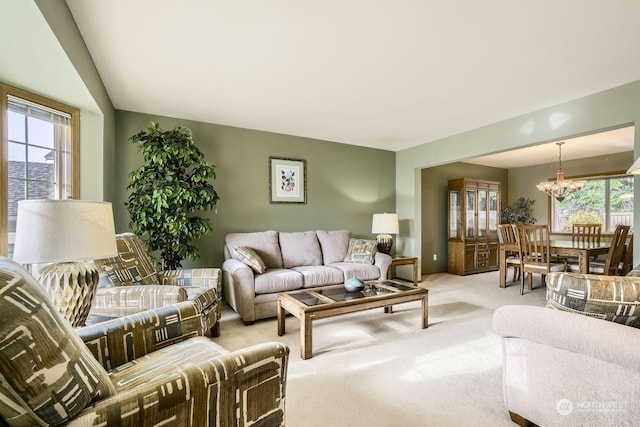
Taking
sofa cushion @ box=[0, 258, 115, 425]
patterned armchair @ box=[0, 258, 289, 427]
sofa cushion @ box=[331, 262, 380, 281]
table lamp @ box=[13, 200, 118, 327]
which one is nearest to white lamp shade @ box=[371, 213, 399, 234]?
sofa cushion @ box=[331, 262, 380, 281]

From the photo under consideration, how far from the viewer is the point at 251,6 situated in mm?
1752

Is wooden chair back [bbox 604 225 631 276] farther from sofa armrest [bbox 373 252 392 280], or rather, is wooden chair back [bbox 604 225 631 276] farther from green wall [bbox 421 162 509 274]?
sofa armrest [bbox 373 252 392 280]

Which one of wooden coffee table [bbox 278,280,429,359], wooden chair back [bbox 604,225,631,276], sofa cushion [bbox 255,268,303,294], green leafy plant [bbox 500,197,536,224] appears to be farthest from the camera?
green leafy plant [bbox 500,197,536,224]

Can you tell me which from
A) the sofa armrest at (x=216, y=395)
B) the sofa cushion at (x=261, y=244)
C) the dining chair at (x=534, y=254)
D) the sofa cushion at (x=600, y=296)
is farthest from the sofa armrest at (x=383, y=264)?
the sofa armrest at (x=216, y=395)

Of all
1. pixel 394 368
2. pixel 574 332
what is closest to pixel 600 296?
pixel 574 332

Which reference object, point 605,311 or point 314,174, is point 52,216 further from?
point 314,174

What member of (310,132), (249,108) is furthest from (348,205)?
(249,108)

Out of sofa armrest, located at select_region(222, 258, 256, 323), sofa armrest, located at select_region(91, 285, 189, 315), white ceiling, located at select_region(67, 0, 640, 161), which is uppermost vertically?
white ceiling, located at select_region(67, 0, 640, 161)

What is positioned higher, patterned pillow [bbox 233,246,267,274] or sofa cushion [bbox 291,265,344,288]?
patterned pillow [bbox 233,246,267,274]

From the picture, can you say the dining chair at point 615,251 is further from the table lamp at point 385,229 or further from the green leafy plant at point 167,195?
the green leafy plant at point 167,195

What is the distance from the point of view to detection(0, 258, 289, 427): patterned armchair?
0.65 meters

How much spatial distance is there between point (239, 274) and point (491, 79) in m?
3.01

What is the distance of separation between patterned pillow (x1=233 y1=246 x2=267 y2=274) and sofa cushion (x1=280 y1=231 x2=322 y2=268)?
0.56 metres

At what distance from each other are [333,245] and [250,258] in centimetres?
134
